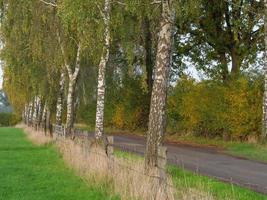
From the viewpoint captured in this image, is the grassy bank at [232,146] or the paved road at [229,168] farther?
the grassy bank at [232,146]

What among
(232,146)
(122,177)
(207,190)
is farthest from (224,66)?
(207,190)

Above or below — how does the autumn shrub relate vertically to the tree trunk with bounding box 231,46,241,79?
below

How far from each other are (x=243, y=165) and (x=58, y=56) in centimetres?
1273

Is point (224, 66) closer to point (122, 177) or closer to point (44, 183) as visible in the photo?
point (44, 183)

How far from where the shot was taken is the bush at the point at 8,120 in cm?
11075

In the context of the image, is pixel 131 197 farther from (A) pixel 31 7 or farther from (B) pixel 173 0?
(A) pixel 31 7

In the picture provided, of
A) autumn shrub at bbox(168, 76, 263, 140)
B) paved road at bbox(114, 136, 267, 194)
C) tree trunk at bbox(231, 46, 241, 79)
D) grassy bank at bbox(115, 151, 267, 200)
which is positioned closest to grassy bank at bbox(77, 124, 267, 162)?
autumn shrub at bbox(168, 76, 263, 140)

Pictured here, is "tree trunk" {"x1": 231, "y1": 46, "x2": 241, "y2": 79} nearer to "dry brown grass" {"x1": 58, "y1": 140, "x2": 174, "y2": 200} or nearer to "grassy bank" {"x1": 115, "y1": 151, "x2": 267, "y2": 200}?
"dry brown grass" {"x1": 58, "y1": 140, "x2": 174, "y2": 200}

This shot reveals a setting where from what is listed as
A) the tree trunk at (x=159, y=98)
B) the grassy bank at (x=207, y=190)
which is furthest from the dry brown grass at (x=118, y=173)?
the tree trunk at (x=159, y=98)

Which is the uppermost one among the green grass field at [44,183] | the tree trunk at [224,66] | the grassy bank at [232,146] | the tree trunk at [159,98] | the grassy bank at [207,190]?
the tree trunk at [224,66]

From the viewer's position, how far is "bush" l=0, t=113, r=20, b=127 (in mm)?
110750

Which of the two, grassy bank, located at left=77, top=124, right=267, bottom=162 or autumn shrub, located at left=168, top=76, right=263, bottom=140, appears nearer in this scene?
grassy bank, located at left=77, top=124, right=267, bottom=162

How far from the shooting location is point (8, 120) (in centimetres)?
11288

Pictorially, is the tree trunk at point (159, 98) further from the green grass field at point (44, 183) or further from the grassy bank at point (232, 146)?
the grassy bank at point (232, 146)
